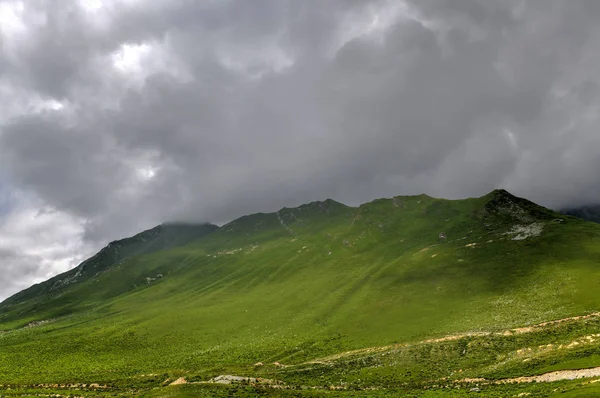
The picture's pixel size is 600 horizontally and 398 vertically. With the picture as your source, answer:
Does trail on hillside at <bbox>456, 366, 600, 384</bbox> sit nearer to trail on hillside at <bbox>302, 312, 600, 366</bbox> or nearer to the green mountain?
the green mountain

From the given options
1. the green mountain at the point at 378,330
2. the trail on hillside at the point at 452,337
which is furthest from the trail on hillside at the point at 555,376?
the trail on hillside at the point at 452,337

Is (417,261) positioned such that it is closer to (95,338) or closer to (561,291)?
(561,291)

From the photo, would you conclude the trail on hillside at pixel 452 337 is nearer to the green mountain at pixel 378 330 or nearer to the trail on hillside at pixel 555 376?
the green mountain at pixel 378 330

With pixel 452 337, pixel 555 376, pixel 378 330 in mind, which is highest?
pixel 555 376

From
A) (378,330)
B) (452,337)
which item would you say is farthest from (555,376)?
(378,330)

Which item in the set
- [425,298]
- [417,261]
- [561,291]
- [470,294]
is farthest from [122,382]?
[417,261]

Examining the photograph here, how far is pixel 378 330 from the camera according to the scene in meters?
101

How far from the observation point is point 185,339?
386 feet

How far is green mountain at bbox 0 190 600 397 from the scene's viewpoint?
6022 cm

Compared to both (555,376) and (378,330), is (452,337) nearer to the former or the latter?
(378,330)

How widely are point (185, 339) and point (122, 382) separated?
1775 inches

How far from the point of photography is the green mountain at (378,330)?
198 feet

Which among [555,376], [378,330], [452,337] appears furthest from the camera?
[378,330]

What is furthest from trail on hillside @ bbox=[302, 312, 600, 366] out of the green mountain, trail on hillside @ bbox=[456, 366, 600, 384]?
trail on hillside @ bbox=[456, 366, 600, 384]
